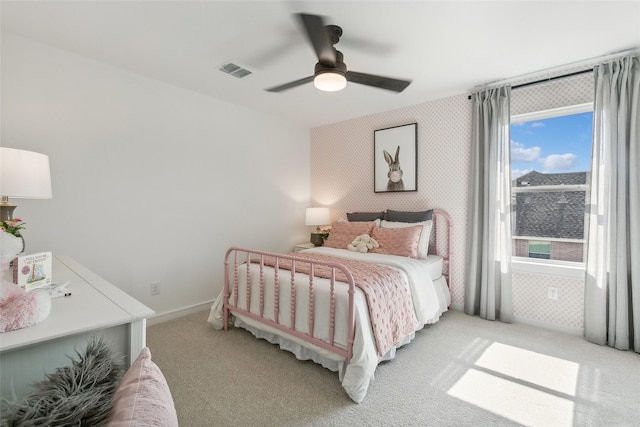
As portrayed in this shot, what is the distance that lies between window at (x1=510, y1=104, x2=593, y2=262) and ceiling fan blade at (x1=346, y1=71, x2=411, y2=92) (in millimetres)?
1647

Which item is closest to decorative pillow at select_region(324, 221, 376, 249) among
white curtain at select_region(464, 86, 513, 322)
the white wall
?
the white wall

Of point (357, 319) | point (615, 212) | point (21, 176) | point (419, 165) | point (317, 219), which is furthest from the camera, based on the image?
point (317, 219)

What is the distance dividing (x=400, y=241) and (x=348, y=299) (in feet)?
4.37

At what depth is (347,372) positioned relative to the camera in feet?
6.18

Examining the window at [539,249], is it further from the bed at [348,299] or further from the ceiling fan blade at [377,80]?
the ceiling fan blade at [377,80]

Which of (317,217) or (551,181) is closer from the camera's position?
(551,181)

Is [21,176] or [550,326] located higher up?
[21,176]

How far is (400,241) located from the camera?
10.1ft

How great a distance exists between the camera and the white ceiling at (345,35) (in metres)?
1.90

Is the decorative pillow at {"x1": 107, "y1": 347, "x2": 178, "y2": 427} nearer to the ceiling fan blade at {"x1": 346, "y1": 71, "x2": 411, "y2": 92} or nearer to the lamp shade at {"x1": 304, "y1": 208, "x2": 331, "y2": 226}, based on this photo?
the ceiling fan blade at {"x1": 346, "y1": 71, "x2": 411, "y2": 92}

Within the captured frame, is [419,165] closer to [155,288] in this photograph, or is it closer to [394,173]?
[394,173]

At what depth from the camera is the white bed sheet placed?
1.86 m

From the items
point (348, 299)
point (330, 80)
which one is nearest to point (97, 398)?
point (348, 299)

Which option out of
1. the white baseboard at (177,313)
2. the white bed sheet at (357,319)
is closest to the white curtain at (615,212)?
the white bed sheet at (357,319)
